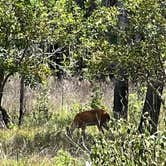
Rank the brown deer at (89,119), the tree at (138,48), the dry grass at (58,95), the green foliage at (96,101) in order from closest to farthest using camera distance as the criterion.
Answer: the tree at (138,48), the brown deer at (89,119), the green foliage at (96,101), the dry grass at (58,95)

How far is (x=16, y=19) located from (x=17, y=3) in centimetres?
32

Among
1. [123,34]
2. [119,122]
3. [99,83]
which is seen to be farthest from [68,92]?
[119,122]

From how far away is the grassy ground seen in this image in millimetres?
3308

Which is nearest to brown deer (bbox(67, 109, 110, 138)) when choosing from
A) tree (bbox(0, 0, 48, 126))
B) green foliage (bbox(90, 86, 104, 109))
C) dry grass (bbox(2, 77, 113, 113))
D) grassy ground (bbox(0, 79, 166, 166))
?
grassy ground (bbox(0, 79, 166, 166))

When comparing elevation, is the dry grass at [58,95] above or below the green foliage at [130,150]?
above

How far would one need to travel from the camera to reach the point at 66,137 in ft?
31.9

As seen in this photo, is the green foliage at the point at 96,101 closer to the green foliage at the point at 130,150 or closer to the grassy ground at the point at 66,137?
the grassy ground at the point at 66,137

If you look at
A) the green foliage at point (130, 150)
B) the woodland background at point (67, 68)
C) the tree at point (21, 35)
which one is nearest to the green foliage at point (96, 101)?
the woodland background at point (67, 68)

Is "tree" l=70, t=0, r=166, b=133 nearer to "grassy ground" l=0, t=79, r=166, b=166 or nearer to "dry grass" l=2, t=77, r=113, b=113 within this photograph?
"grassy ground" l=0, t=79, r=166, b=166

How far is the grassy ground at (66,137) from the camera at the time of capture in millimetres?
3308

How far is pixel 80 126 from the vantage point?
36.7 ft

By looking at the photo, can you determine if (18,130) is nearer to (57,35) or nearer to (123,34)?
(57,35)

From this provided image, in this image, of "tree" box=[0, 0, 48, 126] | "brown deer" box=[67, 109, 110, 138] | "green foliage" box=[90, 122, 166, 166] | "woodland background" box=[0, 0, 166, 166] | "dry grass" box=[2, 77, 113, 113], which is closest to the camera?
"green foliage" box=[90, 122, 166, 166]

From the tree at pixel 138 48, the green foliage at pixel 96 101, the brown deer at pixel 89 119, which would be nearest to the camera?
the tree at pixel 138 48
